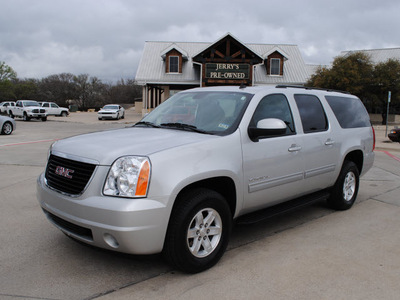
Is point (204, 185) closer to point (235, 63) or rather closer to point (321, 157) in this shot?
point (321, 157)

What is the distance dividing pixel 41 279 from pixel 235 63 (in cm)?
2830

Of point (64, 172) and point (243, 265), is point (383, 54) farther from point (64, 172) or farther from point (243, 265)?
point (64, 172)

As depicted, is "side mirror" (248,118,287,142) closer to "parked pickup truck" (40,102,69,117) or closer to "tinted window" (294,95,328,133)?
"tinted window" (294,95,328,133)

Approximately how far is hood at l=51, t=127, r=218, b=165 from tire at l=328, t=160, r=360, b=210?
104 inches

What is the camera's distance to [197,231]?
330 centimetres

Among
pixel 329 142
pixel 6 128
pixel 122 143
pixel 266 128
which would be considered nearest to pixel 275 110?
pixel 266 128

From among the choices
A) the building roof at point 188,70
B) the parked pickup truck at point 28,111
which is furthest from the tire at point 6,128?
the building roof at point 188,70

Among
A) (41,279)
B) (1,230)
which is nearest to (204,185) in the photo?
(41,279)

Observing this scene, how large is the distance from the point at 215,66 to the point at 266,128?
26689mm

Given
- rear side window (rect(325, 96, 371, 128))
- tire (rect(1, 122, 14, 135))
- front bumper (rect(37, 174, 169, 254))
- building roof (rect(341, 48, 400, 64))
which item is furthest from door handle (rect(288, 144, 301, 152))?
building roof (rect(341, 48, 400, 64))

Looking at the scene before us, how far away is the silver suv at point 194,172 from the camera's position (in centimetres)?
296

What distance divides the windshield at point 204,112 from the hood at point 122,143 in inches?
8.9

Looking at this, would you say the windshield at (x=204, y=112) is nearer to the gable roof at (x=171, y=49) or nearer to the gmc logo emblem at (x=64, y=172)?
the gmc logo emblem at (x=64, y=172)

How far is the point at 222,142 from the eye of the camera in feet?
11.5
